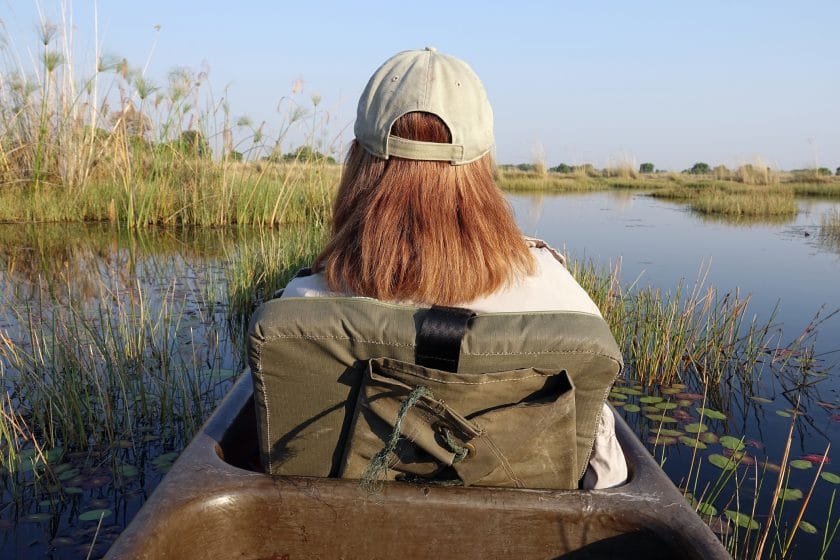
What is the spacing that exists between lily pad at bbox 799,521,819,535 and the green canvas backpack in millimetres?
1420

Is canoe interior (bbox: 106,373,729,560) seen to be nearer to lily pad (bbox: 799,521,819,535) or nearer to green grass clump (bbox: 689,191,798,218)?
lily pad (bbox: 799,521,819,535)

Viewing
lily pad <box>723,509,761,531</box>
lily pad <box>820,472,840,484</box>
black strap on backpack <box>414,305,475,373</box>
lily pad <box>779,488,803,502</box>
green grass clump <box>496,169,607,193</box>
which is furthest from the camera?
green grass clump <box>496,169,607,193</box>

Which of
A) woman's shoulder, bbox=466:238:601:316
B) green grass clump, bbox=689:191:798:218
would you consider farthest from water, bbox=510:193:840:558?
woman's shoulder, bbox=466:238:601:316

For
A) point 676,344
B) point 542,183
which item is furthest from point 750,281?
point 542,183

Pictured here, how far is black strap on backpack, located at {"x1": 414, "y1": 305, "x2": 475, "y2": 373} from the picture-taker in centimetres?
107

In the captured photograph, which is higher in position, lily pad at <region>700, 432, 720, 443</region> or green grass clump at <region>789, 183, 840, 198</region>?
green grass clump at <region>789, 183, 840, 198</region>

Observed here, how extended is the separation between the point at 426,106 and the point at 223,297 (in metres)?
3.59

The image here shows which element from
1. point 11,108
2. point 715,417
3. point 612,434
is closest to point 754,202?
point 715,417

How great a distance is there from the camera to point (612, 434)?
135 centimetres

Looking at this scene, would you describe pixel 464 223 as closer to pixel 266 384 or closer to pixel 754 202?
pixel 266 384

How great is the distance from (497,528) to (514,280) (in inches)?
18.1

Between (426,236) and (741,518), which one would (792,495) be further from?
(426,236)

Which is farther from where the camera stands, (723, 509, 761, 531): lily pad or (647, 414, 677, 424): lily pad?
(647, 414, 677, 424): lily pad

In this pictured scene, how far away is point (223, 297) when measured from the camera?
4.52m
